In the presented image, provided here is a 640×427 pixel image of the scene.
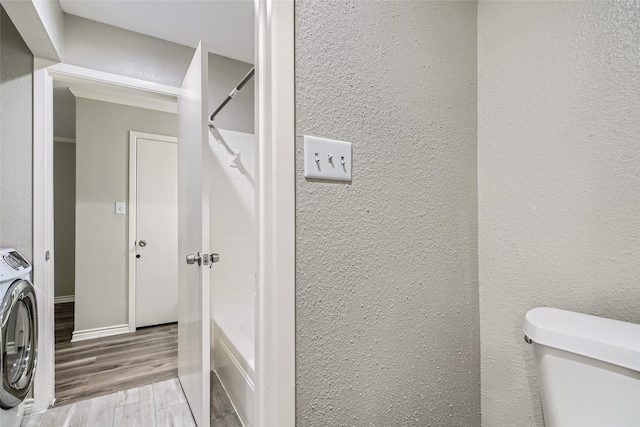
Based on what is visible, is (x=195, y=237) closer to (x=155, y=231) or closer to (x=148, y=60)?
(x=148, y=60)

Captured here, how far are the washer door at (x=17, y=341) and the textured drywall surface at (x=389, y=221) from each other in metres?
1.43

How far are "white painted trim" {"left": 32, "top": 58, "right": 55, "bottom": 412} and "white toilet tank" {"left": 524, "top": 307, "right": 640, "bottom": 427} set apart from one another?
7.72 feet

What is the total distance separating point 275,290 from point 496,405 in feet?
3.18

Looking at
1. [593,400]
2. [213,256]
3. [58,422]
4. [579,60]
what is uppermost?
[579,60]

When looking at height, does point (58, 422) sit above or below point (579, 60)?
below

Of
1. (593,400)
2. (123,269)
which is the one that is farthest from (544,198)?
(123,269)

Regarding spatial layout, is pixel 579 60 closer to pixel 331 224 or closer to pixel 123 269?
pixel 331 224

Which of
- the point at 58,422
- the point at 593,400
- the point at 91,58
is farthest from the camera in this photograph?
the point at 91,58

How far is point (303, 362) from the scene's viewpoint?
0.74 meters

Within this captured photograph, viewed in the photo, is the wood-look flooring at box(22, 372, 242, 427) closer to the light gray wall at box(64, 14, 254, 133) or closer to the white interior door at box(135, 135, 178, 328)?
the white interior door at box(135, 135, 178, 328)

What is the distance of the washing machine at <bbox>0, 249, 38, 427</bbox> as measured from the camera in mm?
1275

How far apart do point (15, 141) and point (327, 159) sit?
6.36ft

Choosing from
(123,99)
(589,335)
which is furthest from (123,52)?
(589,335)

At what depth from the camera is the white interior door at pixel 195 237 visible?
4.57ft
